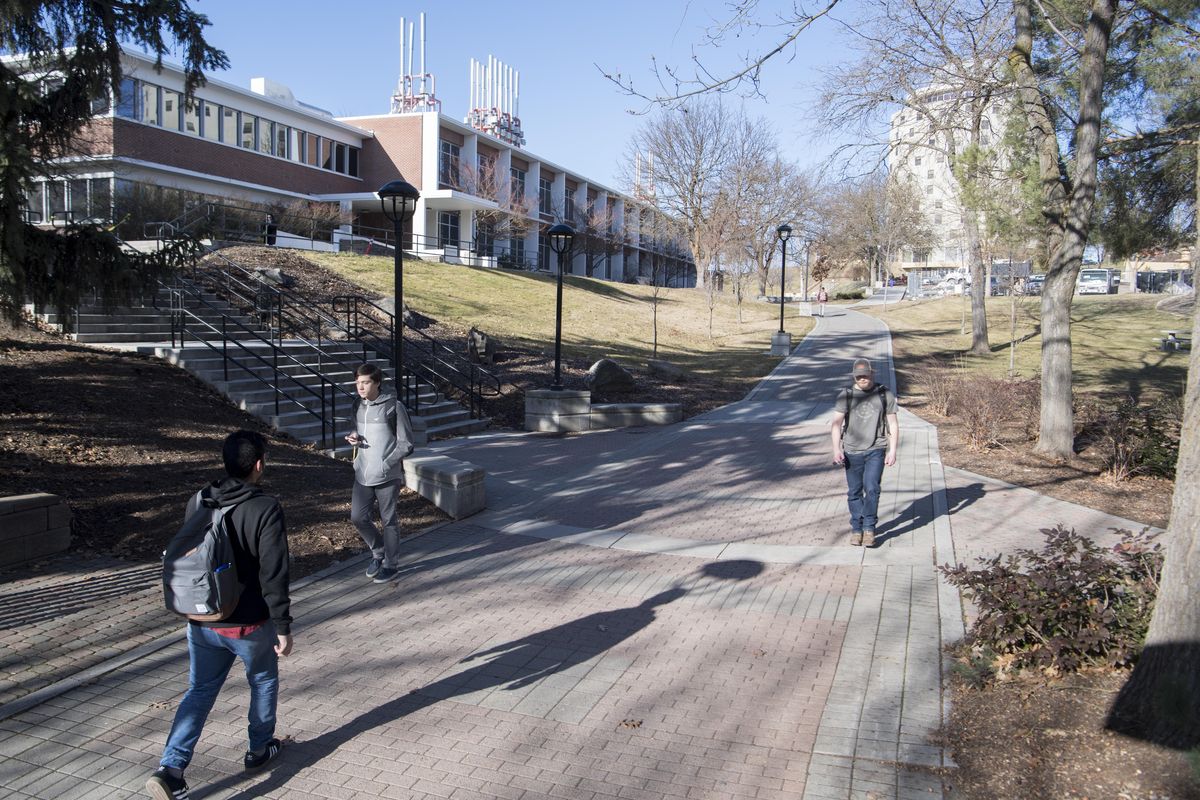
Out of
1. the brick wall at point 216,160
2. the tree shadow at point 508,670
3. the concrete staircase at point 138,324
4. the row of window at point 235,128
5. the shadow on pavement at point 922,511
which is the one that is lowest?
the tree shadow at point 508,670

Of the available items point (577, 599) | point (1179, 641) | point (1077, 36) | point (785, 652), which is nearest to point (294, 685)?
point (577, 599)

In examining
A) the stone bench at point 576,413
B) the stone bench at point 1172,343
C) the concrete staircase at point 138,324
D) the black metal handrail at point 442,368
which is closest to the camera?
the concrete staircase at point 138,324

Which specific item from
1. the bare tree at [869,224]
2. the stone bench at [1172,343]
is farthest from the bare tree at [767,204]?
the stone bench at [1172,343]

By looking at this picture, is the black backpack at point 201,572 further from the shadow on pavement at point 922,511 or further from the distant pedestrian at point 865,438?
the shadow on pavement at point 922,511

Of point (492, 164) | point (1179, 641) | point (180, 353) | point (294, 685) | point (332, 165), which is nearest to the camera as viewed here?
point (1179, 641)

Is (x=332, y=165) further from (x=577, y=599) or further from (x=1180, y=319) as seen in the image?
(x=577, y=599)

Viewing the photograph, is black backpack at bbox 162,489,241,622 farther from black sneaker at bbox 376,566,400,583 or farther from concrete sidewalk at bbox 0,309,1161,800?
black sneaker at bbox 376,566,400,583

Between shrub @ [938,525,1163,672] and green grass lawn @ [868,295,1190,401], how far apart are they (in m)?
14.8

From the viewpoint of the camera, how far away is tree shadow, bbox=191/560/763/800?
417cm

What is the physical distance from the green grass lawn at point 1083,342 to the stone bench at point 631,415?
28.6ft

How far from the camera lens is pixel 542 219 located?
6359 cm

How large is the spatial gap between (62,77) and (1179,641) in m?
12.2

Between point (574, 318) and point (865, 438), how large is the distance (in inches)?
1013

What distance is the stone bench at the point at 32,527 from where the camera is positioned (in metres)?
6.50
